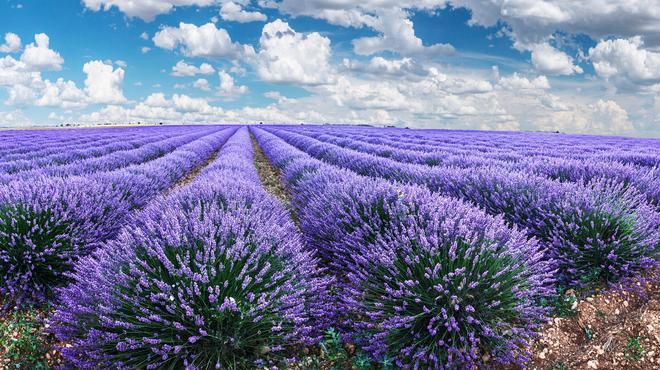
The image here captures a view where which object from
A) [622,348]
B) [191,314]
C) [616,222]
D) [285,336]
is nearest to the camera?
[191,314]

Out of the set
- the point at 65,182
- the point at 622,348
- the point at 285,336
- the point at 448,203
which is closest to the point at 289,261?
the point at 285,336

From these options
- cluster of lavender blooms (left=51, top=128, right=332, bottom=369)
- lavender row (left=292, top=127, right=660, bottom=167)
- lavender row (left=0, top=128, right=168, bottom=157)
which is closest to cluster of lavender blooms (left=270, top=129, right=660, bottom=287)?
cluster of lavender blooms (left=51, top=128, right=332, bottom=369)

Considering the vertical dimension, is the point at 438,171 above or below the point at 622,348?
above

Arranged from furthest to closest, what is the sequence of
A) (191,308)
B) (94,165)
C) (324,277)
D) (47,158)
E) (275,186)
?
(47,158) < (275,186) < (94,165) < (324,277) < (191,308)

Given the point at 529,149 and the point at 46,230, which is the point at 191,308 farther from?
the point at 529,149

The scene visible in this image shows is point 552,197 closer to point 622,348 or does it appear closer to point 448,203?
point 448,203

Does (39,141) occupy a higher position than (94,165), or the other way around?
(39,141)

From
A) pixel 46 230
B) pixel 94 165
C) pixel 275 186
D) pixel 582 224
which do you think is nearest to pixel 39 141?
pixel 94 165

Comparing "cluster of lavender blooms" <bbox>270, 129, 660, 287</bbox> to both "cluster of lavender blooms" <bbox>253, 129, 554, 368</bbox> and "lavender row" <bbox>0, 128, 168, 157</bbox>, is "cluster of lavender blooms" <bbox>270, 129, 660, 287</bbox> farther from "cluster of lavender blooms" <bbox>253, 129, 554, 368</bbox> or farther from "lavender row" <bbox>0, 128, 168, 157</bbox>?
"lavender row" <bbox>0, 128, 168, 157</bbox>

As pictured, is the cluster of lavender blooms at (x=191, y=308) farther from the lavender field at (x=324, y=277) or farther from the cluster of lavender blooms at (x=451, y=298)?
the cluster of lavender blooms at (x=451, y=298)

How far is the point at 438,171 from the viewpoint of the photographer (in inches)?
206

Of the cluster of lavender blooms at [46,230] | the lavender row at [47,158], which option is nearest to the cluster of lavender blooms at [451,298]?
the cluster of lavender blooms at [46,230]

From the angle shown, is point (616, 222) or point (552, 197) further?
point (552, 197)

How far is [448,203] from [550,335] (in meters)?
1.11
